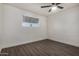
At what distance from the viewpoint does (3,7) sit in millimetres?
3438

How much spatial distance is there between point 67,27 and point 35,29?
7.67 feet

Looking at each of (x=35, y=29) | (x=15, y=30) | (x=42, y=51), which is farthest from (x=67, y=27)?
(x=15, y=30)

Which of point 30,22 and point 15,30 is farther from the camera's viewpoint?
point 30,22

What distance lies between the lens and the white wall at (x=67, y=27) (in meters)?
4.03

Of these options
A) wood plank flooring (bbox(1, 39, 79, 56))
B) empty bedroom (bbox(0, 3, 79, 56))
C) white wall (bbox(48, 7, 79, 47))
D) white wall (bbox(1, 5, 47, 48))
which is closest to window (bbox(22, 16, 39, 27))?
empty bedroom (bbox(0, 3, 79, 56))

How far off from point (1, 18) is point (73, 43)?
4.14 m

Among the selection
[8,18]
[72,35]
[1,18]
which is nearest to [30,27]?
[8,18]

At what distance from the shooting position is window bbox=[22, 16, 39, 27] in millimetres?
4730

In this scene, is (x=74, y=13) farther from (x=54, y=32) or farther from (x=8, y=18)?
(x=8, y=18)

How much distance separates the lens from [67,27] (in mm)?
4578

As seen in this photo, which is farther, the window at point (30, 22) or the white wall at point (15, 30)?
the window at point (30, 22)

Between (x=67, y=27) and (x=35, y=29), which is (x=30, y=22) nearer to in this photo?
(x=35, y=29)

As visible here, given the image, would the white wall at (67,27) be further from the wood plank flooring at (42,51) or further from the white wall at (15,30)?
the white wall at (15,30)

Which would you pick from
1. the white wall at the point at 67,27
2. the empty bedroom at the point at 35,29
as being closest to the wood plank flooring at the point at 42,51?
the empty bedroom at the point at 35,29
